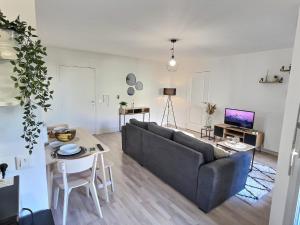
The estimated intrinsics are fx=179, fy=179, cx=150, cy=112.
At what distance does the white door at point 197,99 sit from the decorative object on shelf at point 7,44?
5.32 meters

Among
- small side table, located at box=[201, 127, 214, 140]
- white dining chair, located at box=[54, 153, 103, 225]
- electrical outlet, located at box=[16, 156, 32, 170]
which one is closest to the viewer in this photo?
electrical outlet, located at box=[16, 156, 32, 170]

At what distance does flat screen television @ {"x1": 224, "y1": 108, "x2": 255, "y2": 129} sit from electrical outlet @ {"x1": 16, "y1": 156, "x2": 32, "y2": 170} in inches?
177

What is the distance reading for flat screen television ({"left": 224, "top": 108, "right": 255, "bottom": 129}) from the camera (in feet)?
14.2

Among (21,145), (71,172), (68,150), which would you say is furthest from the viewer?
(68,150)

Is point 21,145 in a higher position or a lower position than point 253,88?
lower

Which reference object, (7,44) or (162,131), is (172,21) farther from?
(7,44)

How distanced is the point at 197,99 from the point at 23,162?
17.9 feet

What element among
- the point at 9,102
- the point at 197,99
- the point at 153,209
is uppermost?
the point at 9,102

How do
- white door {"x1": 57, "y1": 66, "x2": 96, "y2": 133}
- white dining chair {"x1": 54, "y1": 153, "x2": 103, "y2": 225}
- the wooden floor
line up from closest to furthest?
white dining chair {"x1": 54, "y1": 153, "x2": 103, "y2": 225}, the wooden floor, white door {"x1": 57, "y1": 66, "x2": 96, "y2": 133}

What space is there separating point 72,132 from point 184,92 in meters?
4.83

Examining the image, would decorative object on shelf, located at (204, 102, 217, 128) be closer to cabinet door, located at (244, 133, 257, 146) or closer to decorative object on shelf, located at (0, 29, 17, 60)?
cabinet door, located at (244, 133, 257, 146)

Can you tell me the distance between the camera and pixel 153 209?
225cm

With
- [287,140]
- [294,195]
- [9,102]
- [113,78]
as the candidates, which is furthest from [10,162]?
[113,78]

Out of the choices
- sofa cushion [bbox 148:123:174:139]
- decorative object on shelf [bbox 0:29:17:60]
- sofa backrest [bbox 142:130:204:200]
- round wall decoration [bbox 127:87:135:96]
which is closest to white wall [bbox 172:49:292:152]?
round wall decoration [bbox 127:87:135:96]
